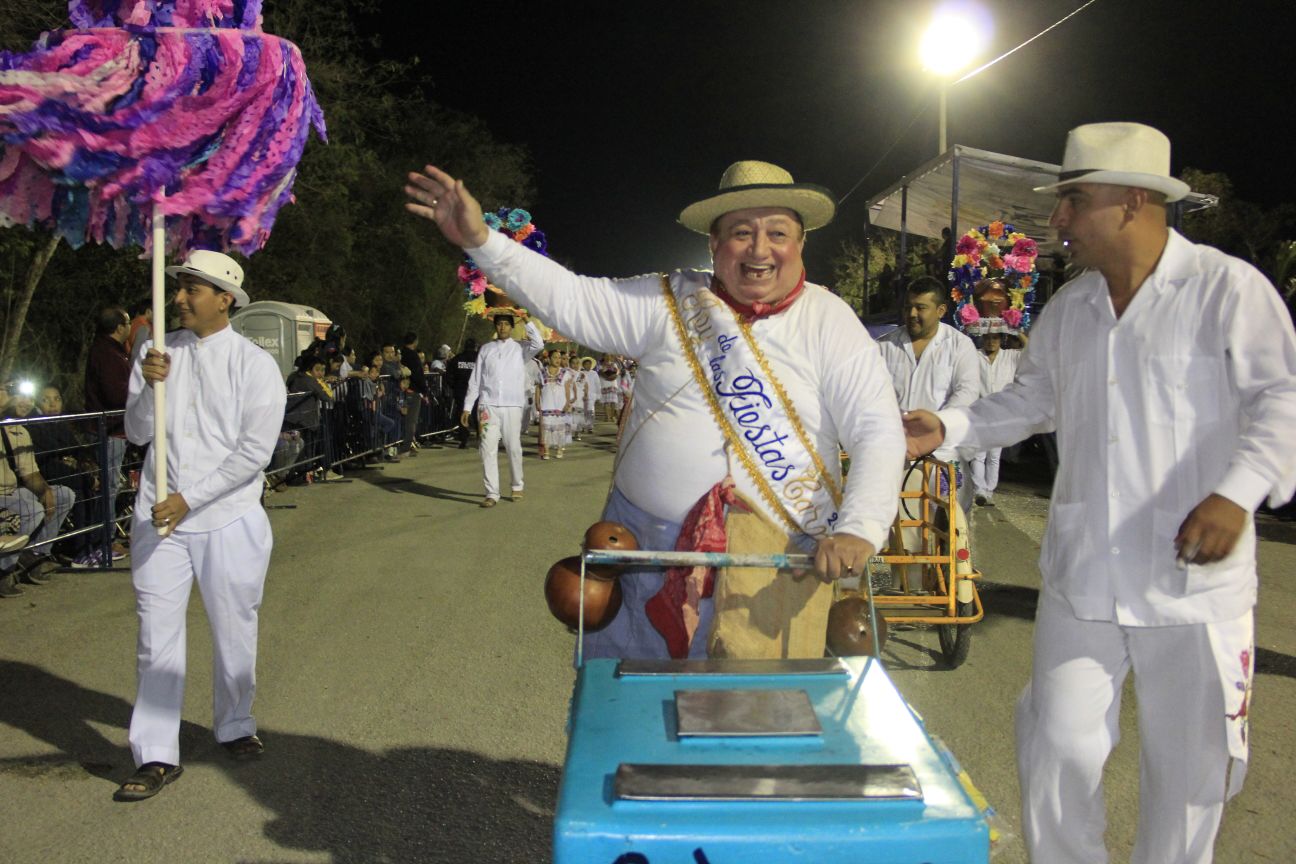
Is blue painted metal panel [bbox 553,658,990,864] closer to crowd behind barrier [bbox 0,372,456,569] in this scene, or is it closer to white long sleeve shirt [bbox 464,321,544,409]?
crowd behind barrier [bbox 0,372,456,569]

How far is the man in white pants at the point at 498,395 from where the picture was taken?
39.3ft

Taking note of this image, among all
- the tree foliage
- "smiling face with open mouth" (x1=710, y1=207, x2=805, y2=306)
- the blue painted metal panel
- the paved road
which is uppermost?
the tree foliage

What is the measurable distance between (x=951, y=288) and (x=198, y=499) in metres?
10.1

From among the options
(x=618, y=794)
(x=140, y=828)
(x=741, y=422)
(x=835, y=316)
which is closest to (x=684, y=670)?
(x=618, y=794)

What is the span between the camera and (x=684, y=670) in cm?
252

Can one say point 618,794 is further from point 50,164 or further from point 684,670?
point 50,164

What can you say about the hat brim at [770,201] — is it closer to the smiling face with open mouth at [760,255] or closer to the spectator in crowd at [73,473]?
the smiling face with open mouth at [760,255]

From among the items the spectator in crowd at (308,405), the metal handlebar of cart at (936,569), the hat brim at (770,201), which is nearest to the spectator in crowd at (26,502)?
the spectator in crowd at (308,405)

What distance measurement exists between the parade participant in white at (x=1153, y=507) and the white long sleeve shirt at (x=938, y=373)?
13.7ft

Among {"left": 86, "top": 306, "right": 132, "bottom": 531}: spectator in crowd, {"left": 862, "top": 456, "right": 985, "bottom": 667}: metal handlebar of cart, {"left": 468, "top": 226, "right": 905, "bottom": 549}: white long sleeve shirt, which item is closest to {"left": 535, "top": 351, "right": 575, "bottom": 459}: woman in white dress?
{"left": 86, "top": 306, "right": 132, "bottom": 531}: spectator in crowd

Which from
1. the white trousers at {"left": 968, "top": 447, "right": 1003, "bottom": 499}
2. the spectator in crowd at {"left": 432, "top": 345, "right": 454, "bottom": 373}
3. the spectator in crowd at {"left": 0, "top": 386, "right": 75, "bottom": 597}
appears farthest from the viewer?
the spectator in crowd at {"left": 432, "top": 345, "right": 454, "bottom": 373}

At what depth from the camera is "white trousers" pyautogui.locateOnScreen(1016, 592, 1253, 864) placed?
8.87ft

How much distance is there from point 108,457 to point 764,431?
698 centimetres

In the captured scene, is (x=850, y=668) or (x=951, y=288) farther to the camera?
(x=951, y=288)
